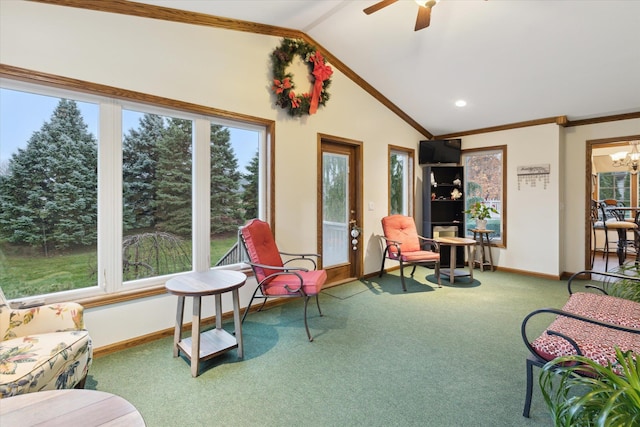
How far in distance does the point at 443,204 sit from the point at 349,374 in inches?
174

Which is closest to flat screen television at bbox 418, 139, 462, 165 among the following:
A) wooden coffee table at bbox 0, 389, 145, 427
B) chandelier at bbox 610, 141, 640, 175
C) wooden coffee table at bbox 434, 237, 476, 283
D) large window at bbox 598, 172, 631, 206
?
wooden coffee table at bbox 434, 237, 476, 283

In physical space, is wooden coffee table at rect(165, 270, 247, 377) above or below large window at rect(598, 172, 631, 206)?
below

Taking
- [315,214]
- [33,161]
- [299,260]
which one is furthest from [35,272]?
[315,214]

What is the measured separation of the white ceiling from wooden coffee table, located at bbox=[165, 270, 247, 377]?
2.40 metres

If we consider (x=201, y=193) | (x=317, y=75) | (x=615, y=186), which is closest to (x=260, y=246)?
(x=201, y=193)

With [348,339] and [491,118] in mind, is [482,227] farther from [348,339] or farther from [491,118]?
[348,339]

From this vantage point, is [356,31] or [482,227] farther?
[482,227]

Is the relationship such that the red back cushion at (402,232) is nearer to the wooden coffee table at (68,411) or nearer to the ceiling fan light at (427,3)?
the ceiling fan light at (427,3)

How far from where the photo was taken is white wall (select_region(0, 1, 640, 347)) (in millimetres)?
2316

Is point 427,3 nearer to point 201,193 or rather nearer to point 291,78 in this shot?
point 291,78

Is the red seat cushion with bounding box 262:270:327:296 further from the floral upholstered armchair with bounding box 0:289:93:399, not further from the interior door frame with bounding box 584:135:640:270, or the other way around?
the interior door frame with bounding box 584:135:640:270

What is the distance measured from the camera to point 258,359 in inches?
94.0

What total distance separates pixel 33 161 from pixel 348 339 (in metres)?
2.85

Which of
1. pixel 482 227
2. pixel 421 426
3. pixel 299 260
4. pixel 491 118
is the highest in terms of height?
pixel 491 118
